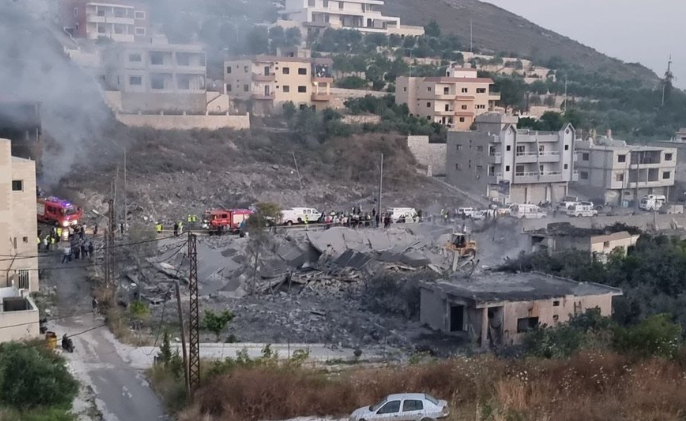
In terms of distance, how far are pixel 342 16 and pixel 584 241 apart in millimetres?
29776

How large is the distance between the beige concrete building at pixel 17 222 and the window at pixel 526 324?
7282 millimetres

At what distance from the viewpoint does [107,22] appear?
30812mm

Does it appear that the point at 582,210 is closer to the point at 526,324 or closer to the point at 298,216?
the point at 298,216

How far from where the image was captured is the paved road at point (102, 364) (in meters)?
8.77

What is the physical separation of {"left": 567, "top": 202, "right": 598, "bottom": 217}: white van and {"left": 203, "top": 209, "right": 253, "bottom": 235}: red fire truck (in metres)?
8.32

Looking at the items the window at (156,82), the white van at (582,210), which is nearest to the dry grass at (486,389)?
the white van at (582,210)

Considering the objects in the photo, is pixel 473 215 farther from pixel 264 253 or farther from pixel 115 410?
pixel 115 410

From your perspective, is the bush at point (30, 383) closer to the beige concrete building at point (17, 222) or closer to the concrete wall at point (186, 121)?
the beige concrete building at point (17, 222)

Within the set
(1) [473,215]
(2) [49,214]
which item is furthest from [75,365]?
(1) [473,215]

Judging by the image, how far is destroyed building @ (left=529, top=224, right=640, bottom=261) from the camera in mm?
16938

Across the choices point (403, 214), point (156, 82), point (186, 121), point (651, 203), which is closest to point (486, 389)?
point (403, 214)

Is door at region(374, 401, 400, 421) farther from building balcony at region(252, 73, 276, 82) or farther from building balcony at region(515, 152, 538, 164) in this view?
building balcony at region(252, 73, 276, 82)

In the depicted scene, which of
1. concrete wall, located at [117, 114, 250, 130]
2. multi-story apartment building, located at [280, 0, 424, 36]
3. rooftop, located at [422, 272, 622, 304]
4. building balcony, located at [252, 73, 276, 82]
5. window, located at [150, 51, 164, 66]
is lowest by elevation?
rooftop, located at [422, 272, 622, 304]

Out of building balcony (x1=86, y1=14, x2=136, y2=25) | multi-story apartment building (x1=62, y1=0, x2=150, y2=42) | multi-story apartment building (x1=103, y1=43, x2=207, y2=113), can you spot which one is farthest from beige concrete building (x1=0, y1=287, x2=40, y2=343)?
building balcony (x1=86, y1=14, x2=136, y2=25)
